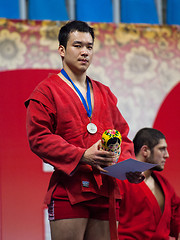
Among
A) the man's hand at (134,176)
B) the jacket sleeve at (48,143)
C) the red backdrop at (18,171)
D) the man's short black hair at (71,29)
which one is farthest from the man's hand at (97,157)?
the red backdrop at (18,171)

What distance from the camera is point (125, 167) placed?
166 centimetres

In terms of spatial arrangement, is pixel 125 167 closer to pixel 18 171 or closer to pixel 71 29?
pixel 71 29

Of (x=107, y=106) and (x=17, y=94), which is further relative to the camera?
(x=17, y=94)

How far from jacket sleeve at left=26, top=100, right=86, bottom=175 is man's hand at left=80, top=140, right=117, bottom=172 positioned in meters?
0.02

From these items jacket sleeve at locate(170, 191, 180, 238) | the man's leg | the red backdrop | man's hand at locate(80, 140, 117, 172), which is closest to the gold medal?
man's hand at locate(80, 140, 117, 172)

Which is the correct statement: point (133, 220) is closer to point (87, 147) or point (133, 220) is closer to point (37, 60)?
point (87, 147)

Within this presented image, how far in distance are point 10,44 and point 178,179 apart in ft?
5.37

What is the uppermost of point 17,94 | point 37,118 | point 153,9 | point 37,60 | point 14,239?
point 153,9

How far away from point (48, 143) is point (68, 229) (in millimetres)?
327

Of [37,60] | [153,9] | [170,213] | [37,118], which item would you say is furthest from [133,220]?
[153,9]

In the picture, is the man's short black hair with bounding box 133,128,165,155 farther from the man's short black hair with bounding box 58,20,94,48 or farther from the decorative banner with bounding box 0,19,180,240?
the man's short black hair with bounding box 58,20,94,48

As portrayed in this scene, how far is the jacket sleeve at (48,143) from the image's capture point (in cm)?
163

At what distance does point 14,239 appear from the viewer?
9.84 ft

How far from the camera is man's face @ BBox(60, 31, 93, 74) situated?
1795 millimetres
